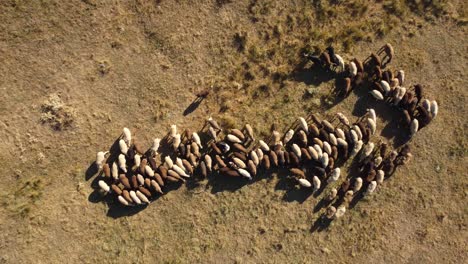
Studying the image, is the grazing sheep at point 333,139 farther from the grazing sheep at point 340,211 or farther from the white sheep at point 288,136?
the grazing sheep at point 340,211

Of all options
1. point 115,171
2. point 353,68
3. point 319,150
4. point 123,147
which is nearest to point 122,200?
point 115,171

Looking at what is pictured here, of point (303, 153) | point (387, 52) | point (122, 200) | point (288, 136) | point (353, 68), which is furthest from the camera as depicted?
point (387, 52)

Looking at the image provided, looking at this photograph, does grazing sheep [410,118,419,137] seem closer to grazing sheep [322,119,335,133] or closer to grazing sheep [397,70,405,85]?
grazing sheep [397,70,405,85]

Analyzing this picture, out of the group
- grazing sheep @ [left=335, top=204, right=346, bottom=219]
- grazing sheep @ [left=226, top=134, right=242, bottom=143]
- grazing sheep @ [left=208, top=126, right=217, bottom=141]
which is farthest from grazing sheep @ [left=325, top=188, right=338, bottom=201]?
grazing sheep @ [left=208, top=126, right=217, bottom=141]

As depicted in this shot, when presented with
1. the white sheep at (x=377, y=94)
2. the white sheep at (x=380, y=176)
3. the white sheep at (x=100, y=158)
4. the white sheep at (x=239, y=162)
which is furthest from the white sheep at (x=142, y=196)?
the white sheep at (x=377, y=94)

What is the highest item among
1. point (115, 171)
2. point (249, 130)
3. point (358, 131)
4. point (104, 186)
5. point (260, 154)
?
point (358, 131)

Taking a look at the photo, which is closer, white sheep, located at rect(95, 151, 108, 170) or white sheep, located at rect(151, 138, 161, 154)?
white sheep, located at rect(95, 151, 108, 170)

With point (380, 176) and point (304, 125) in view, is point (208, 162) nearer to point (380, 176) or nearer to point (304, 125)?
point (304, 125)
